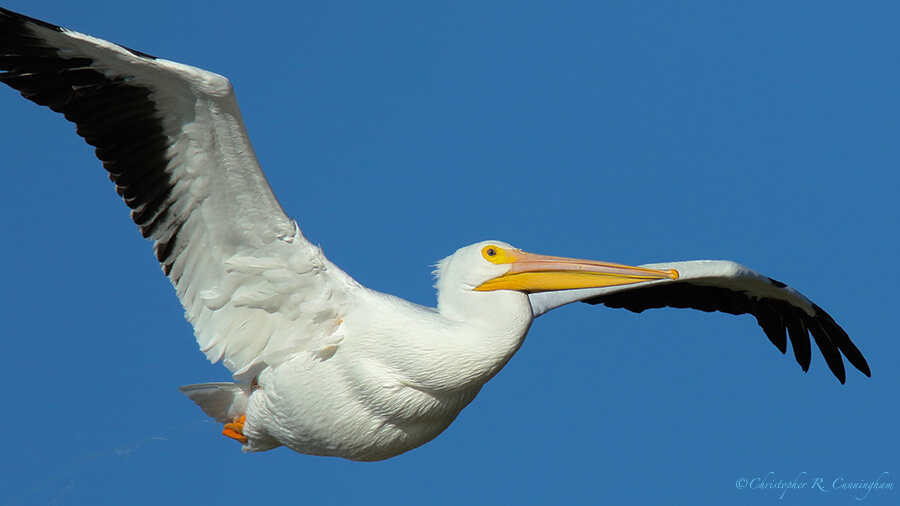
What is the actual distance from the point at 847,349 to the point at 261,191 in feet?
18.0

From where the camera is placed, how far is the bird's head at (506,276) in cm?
726

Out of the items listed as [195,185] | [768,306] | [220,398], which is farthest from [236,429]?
[768,306]

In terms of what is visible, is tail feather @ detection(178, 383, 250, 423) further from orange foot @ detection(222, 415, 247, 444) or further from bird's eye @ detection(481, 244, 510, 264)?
bird's eye @ detection(481, 244, 510, 264)

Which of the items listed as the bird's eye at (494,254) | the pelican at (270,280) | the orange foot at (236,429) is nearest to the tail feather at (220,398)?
the orange foot at (236,429)

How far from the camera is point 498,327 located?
280 inches

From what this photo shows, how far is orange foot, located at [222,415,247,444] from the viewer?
8.05 m

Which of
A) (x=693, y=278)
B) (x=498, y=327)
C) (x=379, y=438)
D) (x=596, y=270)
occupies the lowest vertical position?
(x=379, y=438)

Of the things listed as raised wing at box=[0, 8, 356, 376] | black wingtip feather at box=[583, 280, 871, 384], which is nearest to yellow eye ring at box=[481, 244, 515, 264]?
raised wing at box=[0, 8, 356, 376]

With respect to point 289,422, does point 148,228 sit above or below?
above

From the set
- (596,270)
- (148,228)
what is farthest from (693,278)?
(148,228)

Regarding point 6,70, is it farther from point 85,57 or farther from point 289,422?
point 289,422

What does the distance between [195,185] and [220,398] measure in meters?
1.81

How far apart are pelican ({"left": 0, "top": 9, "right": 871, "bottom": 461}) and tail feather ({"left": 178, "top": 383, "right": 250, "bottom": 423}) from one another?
0.24m

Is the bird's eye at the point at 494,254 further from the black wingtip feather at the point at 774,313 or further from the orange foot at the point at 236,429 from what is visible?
the black wingtip feather at the point at 774,313
